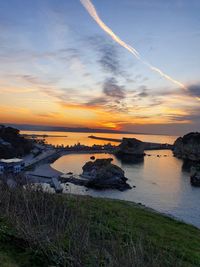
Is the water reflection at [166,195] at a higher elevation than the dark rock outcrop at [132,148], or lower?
lower

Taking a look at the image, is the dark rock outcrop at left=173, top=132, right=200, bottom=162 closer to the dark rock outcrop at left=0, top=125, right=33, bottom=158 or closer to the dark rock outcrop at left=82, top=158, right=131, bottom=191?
the dark rock outcrop at left=0, top=125, right=33, bottom=158

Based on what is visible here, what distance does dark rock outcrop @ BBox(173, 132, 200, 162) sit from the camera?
163 metres

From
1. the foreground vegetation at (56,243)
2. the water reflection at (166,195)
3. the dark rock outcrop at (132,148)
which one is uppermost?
the foreground vegetation at (56,243)

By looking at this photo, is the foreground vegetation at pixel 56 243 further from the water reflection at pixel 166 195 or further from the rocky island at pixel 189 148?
the rocky island at pixel 189 148

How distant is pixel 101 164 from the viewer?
89625 mm

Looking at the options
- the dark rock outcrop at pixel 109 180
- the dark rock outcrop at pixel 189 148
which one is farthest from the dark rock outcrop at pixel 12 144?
the dark rock outcrop at pixel 189 148

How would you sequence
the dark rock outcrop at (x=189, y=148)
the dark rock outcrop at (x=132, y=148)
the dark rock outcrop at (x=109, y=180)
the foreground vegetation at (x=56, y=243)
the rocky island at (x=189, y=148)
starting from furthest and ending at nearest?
1. the dark rock outcrop at (x=132, y=148)
2. the dark rock outcrop at (x=189, y=148)
3. the rocky island at (x=189, y=148)
4. the dark rock outcrop at (x=109, y=180)
5. the foreground vegetation at (x=56, y=243)

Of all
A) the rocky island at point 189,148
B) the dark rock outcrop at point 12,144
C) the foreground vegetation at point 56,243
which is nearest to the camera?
the foreground vegetation at point 56,243

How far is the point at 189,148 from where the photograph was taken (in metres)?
171

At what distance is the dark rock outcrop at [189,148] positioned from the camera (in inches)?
6417

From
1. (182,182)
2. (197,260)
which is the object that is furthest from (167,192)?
(197,260)

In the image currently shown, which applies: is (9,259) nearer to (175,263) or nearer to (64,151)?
(175,263)

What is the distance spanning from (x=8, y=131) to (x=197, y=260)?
389 feet

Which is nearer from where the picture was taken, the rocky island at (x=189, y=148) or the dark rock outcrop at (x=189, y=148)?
the rocky island at (x=189, y=148)
